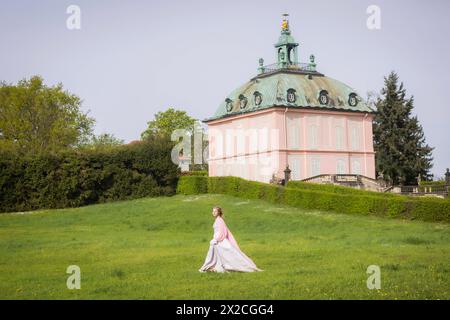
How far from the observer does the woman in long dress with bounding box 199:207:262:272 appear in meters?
14.7

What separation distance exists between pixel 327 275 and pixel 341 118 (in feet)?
139

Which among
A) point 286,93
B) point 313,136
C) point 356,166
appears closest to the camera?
point 286,93

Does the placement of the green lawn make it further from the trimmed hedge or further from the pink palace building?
the pink palace building

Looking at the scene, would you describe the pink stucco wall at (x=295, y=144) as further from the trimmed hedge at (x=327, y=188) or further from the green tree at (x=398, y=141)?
the trimmed hedge at (x=327, y=188)

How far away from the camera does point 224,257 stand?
14789 millimetres

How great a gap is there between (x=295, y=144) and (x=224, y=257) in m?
38.0

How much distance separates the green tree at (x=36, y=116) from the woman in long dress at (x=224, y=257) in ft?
151

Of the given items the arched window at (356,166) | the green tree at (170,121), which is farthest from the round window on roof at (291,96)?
the green tree at (170,121)

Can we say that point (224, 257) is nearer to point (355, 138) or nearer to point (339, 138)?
point (339, 138)

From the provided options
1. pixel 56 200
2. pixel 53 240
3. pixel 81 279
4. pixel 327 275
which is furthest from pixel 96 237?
pixel 56 200

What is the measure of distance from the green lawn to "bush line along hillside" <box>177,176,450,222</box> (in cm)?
90

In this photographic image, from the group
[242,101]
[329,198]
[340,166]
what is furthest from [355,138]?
[329,198]

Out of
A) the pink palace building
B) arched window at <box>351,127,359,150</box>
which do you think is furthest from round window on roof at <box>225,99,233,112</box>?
arched window at <box>351,127,359,150</box>

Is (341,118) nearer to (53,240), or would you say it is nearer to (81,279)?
(53,240)
